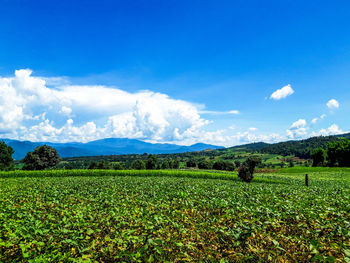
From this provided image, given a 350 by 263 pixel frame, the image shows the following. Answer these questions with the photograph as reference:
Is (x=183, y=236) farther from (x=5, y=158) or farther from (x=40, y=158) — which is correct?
(x=5, y=158)

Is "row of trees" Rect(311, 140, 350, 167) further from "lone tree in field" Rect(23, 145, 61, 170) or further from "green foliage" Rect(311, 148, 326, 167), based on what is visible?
"lone tree in field" Rect(23, 145, 61, 170)

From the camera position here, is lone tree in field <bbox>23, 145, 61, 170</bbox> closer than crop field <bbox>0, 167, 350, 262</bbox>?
No

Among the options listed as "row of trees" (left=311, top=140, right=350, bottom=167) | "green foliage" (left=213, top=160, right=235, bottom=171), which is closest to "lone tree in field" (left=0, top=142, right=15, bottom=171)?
"green foliage" (left=213, top=160, right=235, bottom=171)

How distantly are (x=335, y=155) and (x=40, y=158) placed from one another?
153266 mm

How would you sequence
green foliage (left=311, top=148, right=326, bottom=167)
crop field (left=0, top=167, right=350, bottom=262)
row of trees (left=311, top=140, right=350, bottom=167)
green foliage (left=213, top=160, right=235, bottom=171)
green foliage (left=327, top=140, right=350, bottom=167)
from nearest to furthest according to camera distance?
crop field (left=0, top=167, right=350, bottom=262), green foliage (left=327, top=140, right=350, bottom=167), row of trees (left=311, top=140, right=350, bottom=167), green foliage (left=311, top=148, right=326, bottom=167), green foliage (left=213, top=160, right=235, bottom=171)

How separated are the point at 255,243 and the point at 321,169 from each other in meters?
96.1

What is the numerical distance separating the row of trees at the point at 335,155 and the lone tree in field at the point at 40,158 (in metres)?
146

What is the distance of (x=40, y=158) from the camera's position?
8519 cm

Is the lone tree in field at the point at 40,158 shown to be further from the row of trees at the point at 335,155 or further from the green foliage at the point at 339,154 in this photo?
the row of trees at the point at 335,155

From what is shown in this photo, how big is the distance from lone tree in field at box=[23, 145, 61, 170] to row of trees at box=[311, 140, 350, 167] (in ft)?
479

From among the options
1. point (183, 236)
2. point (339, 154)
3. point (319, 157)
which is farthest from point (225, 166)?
point (183, 236)

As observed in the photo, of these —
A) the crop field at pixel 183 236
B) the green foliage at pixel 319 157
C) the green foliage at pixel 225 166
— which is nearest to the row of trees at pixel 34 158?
the crop field at pixel 183 236

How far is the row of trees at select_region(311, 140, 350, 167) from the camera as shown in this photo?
346ft

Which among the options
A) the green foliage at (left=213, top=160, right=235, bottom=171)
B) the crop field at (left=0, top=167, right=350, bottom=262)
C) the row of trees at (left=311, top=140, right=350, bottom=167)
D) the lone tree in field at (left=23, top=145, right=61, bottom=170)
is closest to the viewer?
the crop field at (left=0, top=167, right=350, bottom=262)
